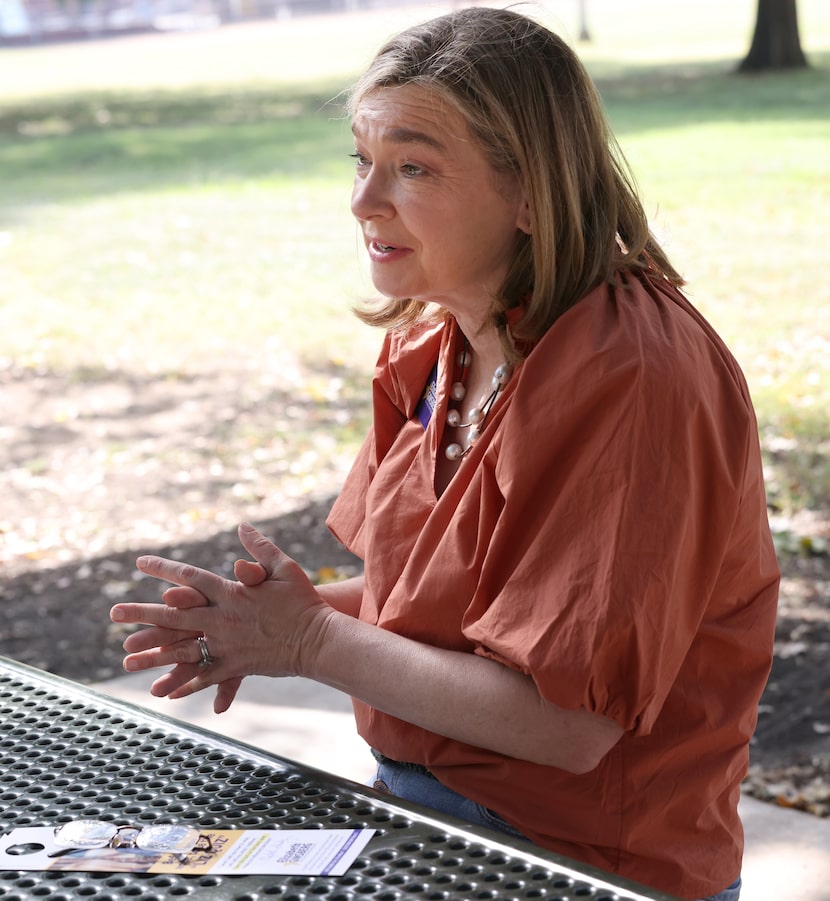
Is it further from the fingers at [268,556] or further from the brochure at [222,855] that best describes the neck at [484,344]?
the brochure at [222,855]

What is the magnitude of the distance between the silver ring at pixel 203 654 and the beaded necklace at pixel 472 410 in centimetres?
48

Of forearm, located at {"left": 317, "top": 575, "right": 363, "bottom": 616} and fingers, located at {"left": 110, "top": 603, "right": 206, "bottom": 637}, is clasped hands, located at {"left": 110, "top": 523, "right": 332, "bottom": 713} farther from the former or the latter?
forearm, located at {"left": 317, "top": 575, "right": 363, "bottom": 616}

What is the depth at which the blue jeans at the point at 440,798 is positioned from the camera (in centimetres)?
192

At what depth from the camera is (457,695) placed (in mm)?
1841

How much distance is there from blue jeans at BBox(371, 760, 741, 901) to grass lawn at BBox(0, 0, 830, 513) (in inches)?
42.0

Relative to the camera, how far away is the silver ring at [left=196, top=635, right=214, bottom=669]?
1988 mm

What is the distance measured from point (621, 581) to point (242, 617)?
0.57 meters

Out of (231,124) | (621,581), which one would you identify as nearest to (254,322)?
(621,581)

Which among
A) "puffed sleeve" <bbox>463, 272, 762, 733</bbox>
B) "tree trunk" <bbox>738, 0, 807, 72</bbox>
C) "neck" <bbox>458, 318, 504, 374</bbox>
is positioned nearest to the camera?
"puffed sleeve" <bbox>463, 272, 762, 733</bbox>

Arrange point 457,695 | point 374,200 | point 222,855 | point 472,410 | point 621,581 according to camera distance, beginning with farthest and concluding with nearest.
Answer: point 472,410 → point 374,200 → point 457,695 → point 621,581 → point 222,855

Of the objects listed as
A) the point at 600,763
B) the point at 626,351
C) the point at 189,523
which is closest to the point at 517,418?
the point at 626,351

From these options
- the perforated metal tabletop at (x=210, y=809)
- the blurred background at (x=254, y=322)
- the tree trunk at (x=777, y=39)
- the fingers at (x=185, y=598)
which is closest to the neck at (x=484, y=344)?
the blurred background at (x=254, y=322)

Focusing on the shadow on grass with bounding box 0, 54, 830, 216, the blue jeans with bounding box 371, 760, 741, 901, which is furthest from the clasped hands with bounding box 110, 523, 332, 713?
the shadow on grass with bounding box 0, 54, 830, 216

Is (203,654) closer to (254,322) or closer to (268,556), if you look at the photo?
(268,556)
